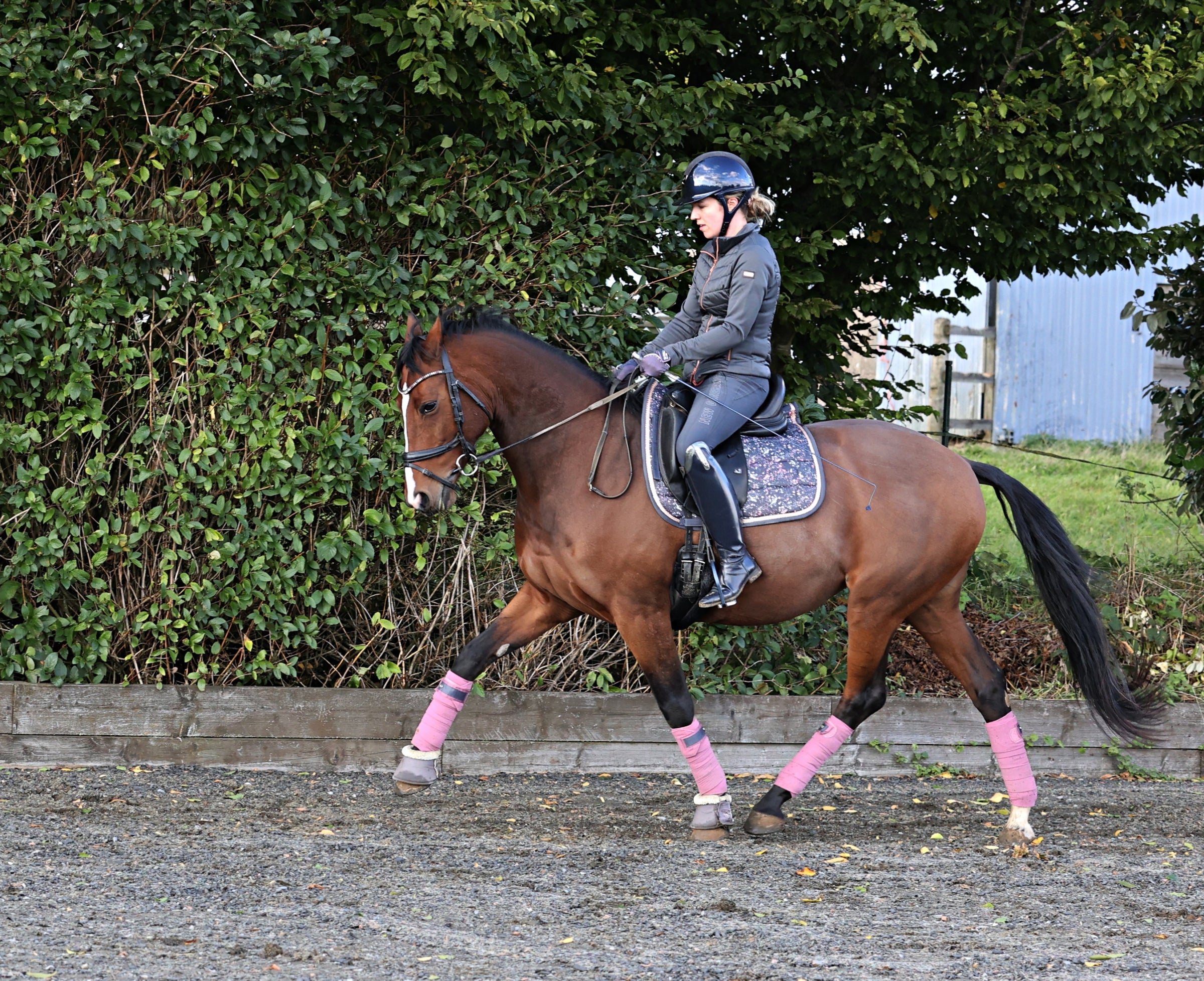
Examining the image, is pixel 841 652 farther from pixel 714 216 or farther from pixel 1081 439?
pixel 1081 439

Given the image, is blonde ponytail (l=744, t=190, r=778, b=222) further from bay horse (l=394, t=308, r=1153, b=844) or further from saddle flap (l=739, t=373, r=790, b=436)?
bay horse (l=394, t=308, r=1153, b=844)

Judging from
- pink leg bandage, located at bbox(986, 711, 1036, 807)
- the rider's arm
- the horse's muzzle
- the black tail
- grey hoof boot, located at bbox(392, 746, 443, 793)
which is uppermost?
the rider's arm

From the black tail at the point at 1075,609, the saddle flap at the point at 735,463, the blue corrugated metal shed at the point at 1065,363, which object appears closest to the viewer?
the saddle flap at the point at 735,463

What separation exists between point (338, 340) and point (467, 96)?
1423 mm

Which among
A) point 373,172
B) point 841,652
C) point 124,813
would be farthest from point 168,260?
point 841,652

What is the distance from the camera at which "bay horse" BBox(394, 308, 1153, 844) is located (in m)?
5.63

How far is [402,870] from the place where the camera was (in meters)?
5.05

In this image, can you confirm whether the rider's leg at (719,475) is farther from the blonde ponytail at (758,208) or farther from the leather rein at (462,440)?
the blonde ponytail at (758,208)

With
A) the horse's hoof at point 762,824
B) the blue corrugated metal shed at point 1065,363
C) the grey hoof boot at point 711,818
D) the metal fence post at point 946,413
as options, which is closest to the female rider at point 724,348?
the grey hoof boot at point 711,818

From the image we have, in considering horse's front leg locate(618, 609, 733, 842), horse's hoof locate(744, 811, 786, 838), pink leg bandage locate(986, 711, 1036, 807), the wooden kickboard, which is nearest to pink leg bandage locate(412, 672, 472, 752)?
horse's front leg locate(618, 609, 733, 842)

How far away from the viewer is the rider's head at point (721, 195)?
5738 mm

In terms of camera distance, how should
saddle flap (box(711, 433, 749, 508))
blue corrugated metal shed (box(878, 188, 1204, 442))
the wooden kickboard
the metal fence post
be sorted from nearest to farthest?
saddle flap (box(711, 433, 749, 508))
the wooden kickboard
the metal fence post
blue corrugated metal shed (box(878, 188, 1204, 442))

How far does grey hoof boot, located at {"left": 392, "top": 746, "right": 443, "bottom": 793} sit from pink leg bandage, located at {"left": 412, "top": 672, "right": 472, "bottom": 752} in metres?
0.03

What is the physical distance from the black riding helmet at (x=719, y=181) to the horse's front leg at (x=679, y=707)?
5.82ft
